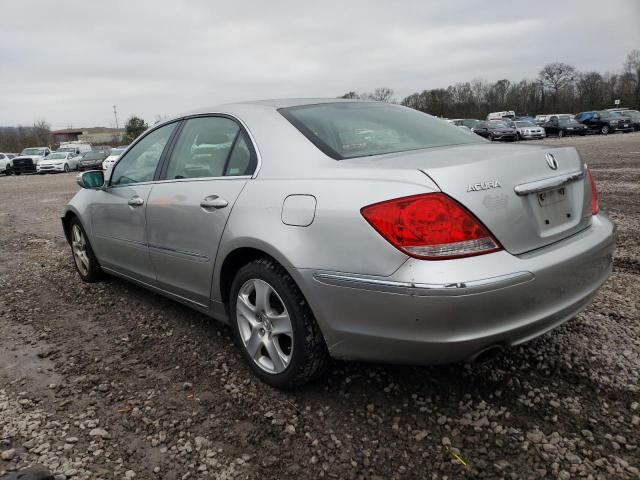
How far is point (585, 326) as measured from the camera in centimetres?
309

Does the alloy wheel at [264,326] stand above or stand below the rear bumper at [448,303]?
below

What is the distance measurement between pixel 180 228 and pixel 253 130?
0.76 meters

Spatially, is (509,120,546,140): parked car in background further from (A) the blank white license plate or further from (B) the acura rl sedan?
(A) the blank white license plate

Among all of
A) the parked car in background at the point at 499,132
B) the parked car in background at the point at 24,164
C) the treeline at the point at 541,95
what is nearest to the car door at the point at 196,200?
Answer: the parked car in background at the point at 499,132

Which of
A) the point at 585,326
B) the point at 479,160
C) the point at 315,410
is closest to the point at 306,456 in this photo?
the point at 315,410

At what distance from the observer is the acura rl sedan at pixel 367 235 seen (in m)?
1.96

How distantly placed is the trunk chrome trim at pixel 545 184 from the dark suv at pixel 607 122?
34594 mm

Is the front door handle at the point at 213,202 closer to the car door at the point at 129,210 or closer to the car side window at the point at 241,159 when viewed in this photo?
the car side window at the point at 241,159

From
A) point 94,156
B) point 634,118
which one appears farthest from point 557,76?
point 94,156

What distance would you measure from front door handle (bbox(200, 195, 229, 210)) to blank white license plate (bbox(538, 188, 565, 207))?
5.12 ft

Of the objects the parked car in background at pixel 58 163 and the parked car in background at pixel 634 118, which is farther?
the parked car in background at pixel 634 118

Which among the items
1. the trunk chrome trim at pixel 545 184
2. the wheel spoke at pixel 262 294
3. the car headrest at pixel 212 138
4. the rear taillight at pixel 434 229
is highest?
the car headrest at pixel 212 138

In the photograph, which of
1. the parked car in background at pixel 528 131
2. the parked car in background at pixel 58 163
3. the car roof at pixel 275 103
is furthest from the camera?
the parked car in background at pixel 528 131

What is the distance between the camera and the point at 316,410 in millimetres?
2439
